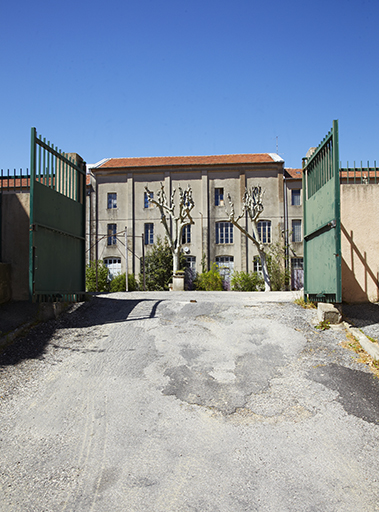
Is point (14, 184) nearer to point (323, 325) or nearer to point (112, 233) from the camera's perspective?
point (323, 325)

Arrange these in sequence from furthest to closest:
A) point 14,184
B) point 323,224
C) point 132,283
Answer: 1. point 132,283
2. point 14,184
3. point 323,224

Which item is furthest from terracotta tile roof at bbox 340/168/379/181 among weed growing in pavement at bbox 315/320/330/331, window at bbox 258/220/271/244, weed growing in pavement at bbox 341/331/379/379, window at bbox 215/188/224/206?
window at bbox 215/188/224/206

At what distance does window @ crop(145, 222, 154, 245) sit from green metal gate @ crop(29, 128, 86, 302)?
19236 millimetres

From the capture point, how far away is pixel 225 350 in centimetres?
571

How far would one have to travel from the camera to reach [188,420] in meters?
3.93

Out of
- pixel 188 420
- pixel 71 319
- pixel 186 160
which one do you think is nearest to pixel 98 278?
pixel 186 160

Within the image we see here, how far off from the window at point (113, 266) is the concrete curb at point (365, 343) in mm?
22585

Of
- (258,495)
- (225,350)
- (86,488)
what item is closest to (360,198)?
(225,350)

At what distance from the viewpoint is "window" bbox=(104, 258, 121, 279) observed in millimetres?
27812

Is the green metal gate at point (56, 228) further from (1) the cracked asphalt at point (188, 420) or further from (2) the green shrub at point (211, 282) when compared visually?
(2) the green shrub at point (211, 282)

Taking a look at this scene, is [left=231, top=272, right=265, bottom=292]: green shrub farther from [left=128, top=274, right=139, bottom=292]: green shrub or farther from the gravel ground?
the gravel ground

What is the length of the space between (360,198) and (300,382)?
5.16 meters

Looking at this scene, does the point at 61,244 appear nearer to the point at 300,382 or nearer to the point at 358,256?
the point at 300,382

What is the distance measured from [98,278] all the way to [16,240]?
1751 cm
